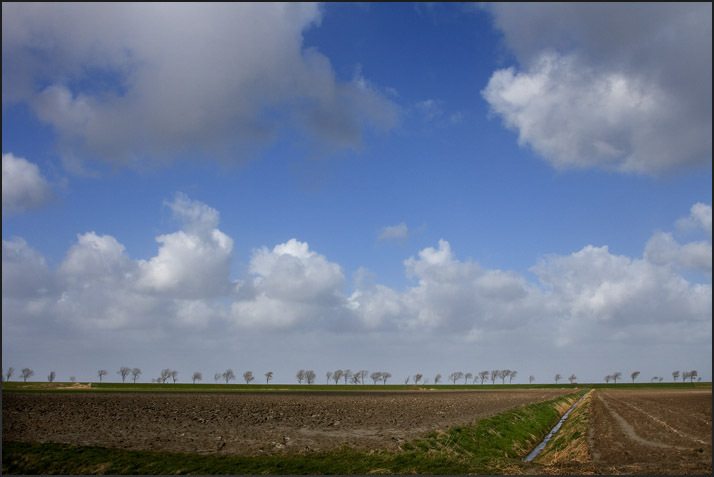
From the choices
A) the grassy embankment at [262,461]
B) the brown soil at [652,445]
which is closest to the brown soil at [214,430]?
the grassy embankment at [262,461]

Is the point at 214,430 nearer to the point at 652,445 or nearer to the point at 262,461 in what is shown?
the point at 262,461

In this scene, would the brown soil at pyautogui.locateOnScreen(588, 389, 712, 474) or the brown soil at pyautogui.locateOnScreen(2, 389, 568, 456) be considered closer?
the brown soil at pyautogui.locateOnScreen(588, 389, 712, 474)

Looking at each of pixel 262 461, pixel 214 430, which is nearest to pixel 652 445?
pixel 262 461

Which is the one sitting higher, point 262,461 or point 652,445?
point 262,461

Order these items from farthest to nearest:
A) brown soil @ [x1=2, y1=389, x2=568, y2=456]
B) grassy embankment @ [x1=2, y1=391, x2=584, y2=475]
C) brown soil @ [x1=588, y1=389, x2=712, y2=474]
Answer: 1. brown soil @ [x1=2, y1=389, x2=568, y2=456]
2. brown soil @ [x1=588, y1=389, x2=712, y2=474]
3. grassy embankment @ [x1=2, y1=391, x2=584, y2=475]

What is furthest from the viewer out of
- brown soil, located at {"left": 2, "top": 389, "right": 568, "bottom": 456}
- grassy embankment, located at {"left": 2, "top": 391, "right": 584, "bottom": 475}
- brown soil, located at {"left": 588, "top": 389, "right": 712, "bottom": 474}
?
brown soil, located at {"left": 2, "top": 389, "right": 568, "bottom": 456}

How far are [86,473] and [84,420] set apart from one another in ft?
75.1

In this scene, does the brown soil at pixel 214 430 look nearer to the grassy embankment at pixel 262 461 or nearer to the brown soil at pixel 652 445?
the grassy embankment at pixel 262 461

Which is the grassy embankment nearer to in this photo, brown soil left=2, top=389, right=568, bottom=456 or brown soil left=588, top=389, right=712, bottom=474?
brown soil left=2, top=389, right=568, bottom=456

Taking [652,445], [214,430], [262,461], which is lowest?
[652,445]

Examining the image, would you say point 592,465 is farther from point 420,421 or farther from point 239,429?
point 239,429

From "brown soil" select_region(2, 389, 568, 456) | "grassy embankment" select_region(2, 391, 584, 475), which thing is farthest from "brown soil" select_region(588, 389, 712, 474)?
"grassy embankment" select_region(2, 391, 584, 475)

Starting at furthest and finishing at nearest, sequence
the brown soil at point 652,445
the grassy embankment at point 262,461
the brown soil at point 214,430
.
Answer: the brown soil at point 214,430 < the brown soil at point 652,445 < the grassy embankment at point 262,461

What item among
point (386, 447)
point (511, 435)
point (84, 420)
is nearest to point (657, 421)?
point (511, 435)
